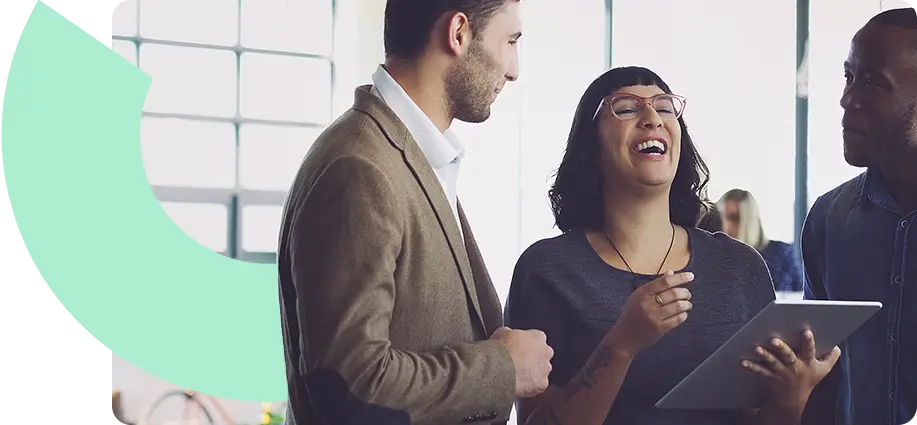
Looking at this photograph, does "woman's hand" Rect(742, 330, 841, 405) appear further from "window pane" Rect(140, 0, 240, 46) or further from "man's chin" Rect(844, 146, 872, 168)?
"window pane" Rect(140, 0, 240, 46)

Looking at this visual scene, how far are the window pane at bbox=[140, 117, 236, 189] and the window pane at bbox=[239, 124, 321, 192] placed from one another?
0.06 metres

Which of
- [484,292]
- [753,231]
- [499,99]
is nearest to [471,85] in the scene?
[484,292]

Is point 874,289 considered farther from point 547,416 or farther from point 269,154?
point 269,154

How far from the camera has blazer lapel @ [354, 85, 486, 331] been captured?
1.42m

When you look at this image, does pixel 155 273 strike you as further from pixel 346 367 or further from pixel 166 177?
pixel 346 367

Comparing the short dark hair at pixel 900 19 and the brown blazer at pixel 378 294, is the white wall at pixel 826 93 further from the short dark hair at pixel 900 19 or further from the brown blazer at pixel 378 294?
the brown blazer at pixel 378 294

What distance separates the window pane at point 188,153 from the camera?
4871mm

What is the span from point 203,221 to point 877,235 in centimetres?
370

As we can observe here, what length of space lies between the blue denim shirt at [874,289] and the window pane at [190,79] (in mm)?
3609

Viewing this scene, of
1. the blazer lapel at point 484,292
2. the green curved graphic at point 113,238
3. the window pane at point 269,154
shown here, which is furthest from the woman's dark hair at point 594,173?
the window pane at point 269,154

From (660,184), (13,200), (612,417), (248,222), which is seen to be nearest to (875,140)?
(660,184)

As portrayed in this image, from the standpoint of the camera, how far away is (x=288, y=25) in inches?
204

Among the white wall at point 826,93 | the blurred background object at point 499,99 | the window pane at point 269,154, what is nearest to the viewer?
the blurred background object at point 499,99

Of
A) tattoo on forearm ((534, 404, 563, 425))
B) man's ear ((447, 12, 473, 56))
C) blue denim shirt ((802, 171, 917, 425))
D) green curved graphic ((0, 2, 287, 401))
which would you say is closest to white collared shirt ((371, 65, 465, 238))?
man's ear ((447, 12, 473, 56))
